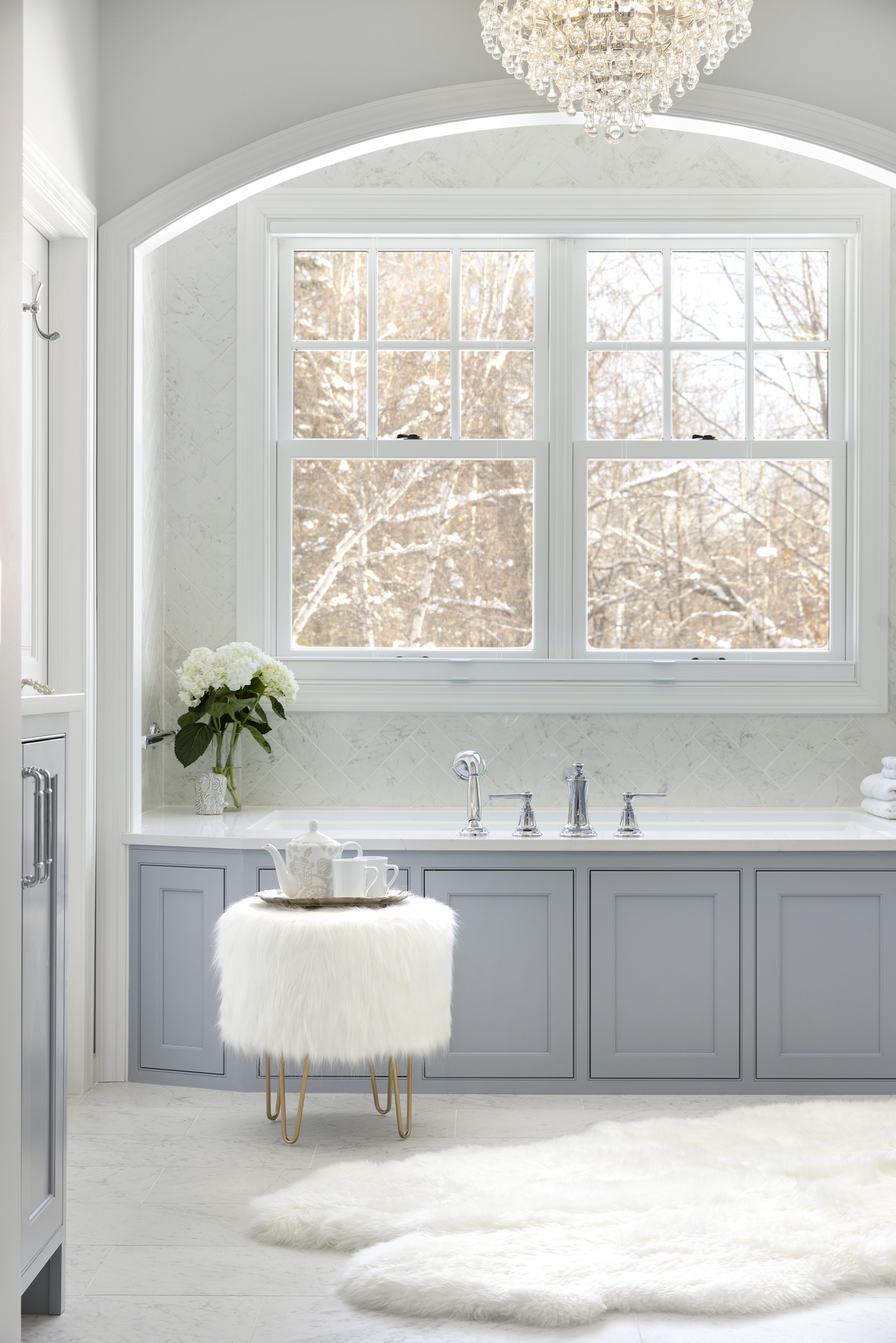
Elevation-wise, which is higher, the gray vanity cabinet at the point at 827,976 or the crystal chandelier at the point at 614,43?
the crystal chandelier at the point at 614,43

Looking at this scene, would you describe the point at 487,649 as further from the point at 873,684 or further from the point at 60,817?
the point at 60,817

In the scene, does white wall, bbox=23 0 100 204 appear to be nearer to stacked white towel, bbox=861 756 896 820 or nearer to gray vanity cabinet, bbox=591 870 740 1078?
gray vanity cabinet, bbox=591 870 740 1078

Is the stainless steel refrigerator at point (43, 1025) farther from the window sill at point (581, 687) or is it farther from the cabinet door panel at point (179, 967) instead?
the window sill at point (581, 687)

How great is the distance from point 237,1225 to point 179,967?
110cm

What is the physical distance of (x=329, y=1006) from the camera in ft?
9.43

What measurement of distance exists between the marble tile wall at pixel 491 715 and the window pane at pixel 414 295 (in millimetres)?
264

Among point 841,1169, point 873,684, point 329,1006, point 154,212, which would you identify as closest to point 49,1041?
point 329,1006

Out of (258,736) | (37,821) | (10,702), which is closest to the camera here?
(10,702)

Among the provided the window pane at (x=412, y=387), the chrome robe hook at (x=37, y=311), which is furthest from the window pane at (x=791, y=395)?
the chrome robe hook at (x=37, y=311)

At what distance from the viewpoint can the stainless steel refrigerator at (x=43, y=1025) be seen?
6.88 feet

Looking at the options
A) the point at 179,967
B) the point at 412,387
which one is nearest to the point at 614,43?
the point at 412,387

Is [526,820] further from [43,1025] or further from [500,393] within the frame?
[43,1025]

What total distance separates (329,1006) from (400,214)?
2.84m

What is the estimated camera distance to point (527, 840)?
3.56m
